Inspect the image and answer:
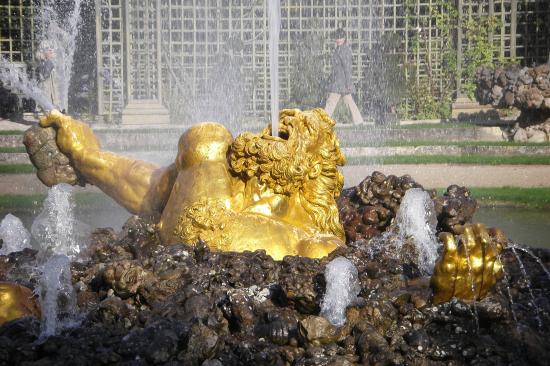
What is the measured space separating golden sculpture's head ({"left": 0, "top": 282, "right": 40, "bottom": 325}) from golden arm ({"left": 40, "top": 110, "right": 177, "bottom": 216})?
1.21 metres

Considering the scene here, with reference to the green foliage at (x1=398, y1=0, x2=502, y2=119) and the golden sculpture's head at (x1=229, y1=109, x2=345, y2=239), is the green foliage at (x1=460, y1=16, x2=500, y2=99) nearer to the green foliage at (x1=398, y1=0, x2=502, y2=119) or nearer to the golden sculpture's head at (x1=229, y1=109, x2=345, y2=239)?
the green foliage at (x1=398, y1=0, x2=502, y2=119)

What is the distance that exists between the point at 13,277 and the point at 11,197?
6170mm

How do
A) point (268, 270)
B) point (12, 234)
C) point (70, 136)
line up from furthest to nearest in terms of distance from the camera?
point (12, 234)
point (70, 136)
point (268, 270)

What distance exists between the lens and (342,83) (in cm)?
Result: 1744

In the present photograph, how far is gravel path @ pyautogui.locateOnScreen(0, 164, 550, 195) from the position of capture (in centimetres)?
1099

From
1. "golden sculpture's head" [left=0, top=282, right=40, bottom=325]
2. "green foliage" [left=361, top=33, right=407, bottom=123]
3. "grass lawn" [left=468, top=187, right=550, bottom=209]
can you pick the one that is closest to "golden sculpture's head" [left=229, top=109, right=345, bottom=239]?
"golden sculpture's head" [left=0, top=282, right=40, bottom=325]

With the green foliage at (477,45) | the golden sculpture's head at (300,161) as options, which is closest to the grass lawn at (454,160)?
the golden sculpture's head at (300,161)

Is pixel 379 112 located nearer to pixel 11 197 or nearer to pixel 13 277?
pixel 11 197

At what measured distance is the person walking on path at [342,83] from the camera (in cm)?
1738

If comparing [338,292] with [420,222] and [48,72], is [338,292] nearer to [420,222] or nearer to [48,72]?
[420,222]

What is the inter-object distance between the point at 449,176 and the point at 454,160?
536mm

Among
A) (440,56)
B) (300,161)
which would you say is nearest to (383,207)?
(300,161)

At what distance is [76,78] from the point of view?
19766mm

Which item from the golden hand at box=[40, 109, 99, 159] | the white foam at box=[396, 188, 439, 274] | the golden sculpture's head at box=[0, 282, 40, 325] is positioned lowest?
the golden sculpture's head at box=[0, 282, 40, 325]
